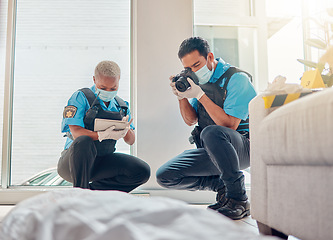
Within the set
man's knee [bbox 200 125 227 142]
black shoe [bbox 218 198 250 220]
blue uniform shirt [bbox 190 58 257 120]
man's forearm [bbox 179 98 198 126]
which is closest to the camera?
black shoe [bbox 218 198 250 220]

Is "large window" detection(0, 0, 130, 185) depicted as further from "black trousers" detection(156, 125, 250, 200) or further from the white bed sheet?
the white bed sheet

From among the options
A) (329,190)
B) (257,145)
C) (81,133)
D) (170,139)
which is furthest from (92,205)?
(170,139)

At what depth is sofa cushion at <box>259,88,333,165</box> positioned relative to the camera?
79 cm

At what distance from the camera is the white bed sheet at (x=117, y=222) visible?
414 mm

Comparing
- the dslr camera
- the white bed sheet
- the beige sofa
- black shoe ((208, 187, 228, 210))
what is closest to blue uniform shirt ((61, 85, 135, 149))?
the dslr camera

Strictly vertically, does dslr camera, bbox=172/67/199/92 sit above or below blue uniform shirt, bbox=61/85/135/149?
above

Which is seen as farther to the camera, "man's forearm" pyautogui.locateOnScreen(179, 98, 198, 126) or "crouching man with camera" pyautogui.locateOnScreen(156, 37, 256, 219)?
"man's forearm" pyautogui.locateOnScreen(179, 98, 198, 126)

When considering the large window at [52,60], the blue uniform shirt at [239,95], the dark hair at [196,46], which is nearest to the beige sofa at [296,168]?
the blue uniform shirt at [239,95]

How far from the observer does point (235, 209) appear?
162cm

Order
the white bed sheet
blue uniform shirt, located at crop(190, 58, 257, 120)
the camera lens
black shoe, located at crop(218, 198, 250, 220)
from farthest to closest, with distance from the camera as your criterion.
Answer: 1. the camera lens
2. blue uniform shirt, located at crop(190, 58, 257, 120)
3. black shoe, located at crop(218, 198, 250, 220)
4. the white bed sheet

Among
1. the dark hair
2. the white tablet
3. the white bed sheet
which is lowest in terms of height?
the white bed sheet

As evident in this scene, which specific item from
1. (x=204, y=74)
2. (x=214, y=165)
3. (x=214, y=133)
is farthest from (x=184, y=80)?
(x=214, y=165)

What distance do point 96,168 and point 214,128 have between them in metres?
0.71

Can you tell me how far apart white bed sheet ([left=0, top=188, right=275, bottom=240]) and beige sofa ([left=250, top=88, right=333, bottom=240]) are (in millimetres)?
418
